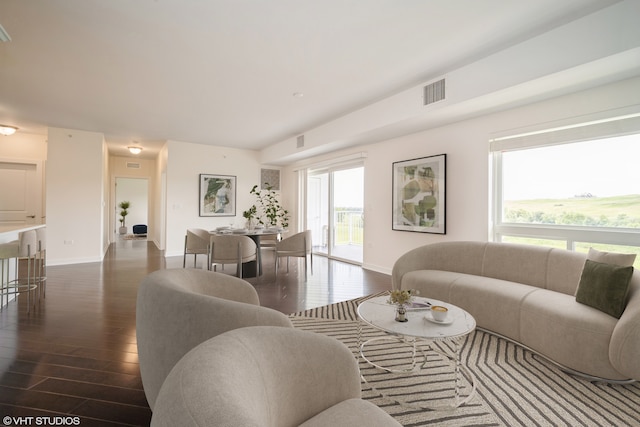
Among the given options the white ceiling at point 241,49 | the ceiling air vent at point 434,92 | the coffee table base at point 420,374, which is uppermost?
the white ceiling at point 241,49

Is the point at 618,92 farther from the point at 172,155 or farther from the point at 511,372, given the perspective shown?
the point at 172,155

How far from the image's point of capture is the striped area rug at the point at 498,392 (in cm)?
169

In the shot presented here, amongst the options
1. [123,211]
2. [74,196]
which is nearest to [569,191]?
[74,196]

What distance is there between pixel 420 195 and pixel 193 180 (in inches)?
217

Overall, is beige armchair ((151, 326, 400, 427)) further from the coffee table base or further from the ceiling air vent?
the ceiling air vent

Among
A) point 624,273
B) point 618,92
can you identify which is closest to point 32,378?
point 624,273

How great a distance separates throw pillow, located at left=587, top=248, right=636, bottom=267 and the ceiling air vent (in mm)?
2197

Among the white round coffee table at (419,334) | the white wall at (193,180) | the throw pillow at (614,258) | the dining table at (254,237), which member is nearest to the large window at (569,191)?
the throw pillow at (614,258)

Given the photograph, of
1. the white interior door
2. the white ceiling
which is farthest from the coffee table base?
the white interior door

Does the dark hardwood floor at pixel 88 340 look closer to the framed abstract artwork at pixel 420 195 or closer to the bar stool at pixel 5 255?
the bar stool at pixel 5 255

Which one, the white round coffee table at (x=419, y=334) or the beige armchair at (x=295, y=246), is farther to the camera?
the beige armchair at (x=295, y=246)

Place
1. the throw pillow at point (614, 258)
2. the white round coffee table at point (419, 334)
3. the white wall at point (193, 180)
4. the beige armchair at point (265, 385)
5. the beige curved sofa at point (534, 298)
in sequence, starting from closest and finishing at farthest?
the beige armchair at point (265, 385) → the white round coffee table at point (419, 334) → the beige curved sofa at point (534, 298) → the throw pillow at point (614, 258) → the white wall at point (193, 180)

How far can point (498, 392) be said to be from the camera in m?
1.94

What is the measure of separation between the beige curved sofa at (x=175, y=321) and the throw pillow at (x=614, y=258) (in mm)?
2665
